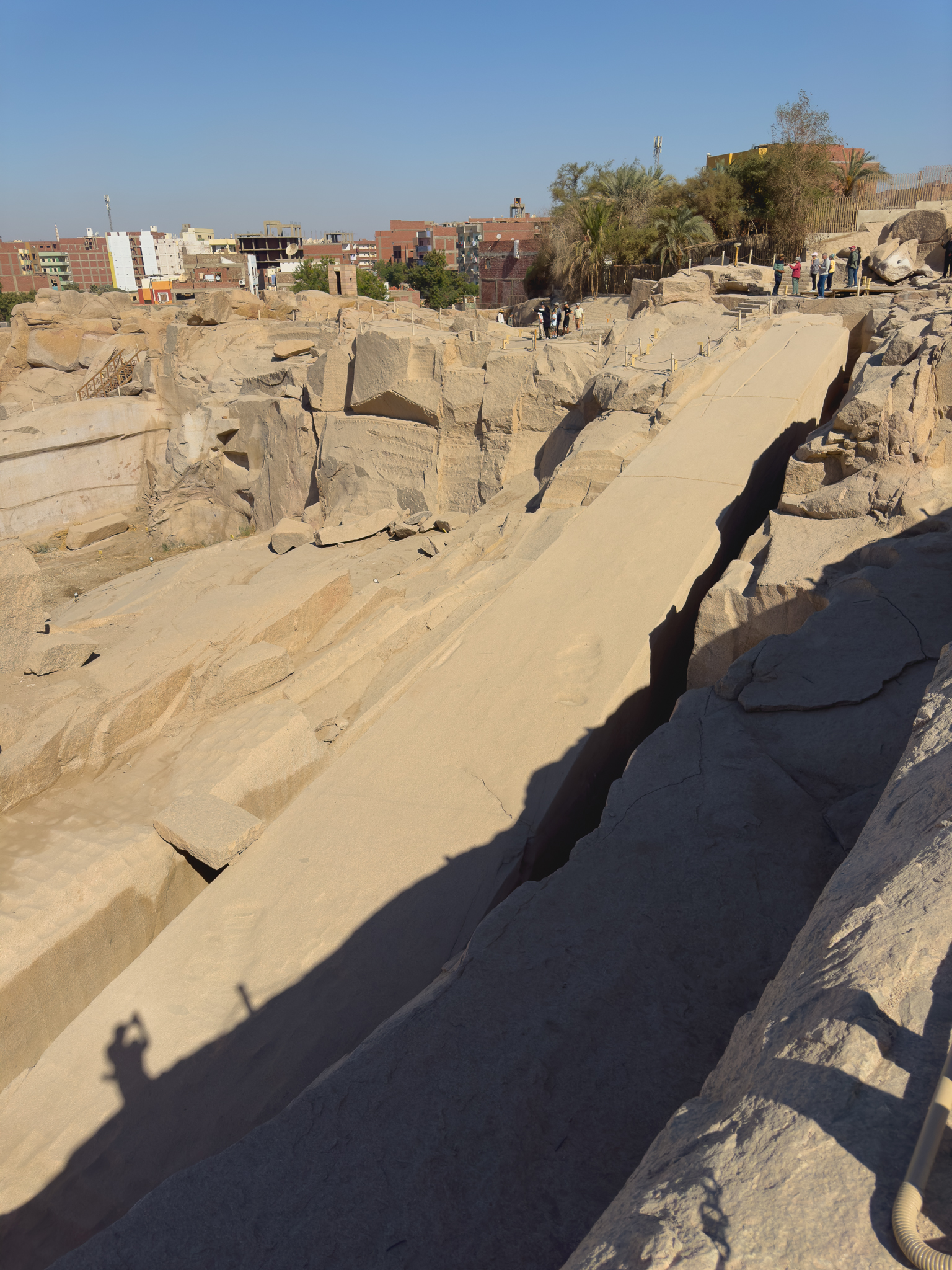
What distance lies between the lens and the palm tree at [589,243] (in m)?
18.1

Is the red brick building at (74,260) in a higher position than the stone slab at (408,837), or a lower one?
higher

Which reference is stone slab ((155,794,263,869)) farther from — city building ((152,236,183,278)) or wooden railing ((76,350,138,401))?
city building ((152,236,183,278))

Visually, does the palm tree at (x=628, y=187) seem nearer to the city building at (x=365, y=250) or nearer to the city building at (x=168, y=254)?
the city building at (x=365, y=250)

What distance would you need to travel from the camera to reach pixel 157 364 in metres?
16.5

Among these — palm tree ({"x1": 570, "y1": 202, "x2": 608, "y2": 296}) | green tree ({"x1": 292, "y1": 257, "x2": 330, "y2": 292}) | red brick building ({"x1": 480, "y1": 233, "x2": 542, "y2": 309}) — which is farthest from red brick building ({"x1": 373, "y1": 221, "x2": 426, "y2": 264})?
palm tree ({"x1": 570, "y1": 202, "x2": 608, "y2": 296})

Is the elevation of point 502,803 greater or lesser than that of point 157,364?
lesser

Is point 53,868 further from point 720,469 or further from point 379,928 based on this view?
point 720,469

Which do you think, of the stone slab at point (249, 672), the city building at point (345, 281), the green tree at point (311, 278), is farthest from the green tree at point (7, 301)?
the stone slab at point (249, 672)

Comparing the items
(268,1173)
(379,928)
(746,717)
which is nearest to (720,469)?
(746,717)

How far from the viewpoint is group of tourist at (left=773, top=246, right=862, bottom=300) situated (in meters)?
12.2

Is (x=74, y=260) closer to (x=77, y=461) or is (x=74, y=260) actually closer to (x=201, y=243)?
(x=201, y=243)

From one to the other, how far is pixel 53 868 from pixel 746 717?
377 centimetres

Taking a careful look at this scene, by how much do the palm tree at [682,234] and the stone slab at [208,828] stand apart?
16.2m

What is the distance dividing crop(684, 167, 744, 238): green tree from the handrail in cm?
2007
